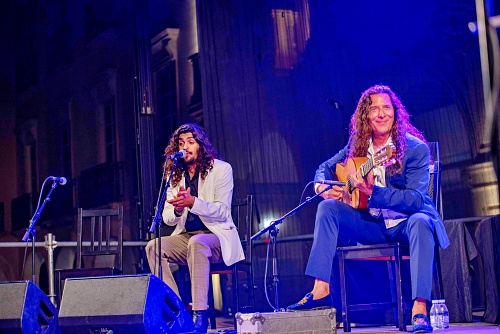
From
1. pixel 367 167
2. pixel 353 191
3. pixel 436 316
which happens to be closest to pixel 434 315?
pixel 436 316

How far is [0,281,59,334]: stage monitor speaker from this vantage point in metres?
3.29

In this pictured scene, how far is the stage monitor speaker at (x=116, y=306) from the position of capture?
10.3 ft

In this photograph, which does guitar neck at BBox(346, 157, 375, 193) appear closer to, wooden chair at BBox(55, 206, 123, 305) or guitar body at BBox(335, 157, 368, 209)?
guitar body at BBox(335, 157, 368, 209)

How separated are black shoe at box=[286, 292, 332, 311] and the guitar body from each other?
486mm

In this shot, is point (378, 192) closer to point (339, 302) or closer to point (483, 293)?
point (339, 302)

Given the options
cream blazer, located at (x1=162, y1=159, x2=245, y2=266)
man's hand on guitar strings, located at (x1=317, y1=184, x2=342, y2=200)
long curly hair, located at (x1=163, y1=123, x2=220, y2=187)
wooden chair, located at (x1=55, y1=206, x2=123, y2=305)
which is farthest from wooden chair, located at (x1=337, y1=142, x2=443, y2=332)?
wooden chair, located at (x1=55, y1=206, x2=123, y2=305)

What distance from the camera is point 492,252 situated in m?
3.76

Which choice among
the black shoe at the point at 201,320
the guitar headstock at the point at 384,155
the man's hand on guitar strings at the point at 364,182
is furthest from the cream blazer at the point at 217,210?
the guitar headstock at the point at 384,155

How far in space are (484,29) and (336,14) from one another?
452 cm

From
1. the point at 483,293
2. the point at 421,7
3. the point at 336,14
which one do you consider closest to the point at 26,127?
the point at 336,14

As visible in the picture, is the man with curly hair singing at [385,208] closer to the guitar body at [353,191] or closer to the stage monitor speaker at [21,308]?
the guitar body at [353,191]

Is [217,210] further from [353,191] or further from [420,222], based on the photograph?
[420,222]

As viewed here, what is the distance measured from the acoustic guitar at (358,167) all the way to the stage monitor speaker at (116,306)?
997 mm

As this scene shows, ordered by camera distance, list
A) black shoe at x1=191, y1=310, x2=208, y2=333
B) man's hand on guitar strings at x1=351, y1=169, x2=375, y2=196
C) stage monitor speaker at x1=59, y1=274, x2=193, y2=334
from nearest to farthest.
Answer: stage monitor speaker at x1=59, y1=274, x2=193, y2=334, man's hand on guitar strings at x1=351, y1=169, x2=375, y2=196, black shoe at x1=191, y1=310, x2=208, y2=333
